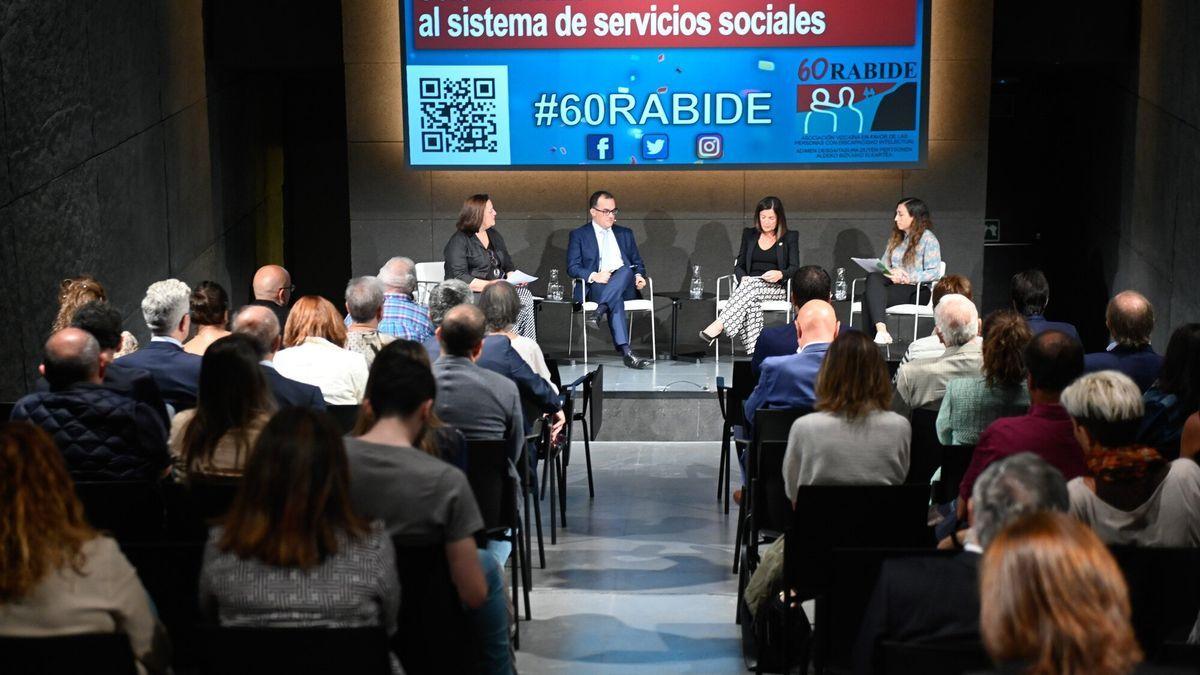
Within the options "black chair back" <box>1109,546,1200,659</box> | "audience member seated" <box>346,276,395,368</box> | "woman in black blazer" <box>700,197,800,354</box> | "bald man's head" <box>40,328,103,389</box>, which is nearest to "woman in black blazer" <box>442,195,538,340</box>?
"woman in black blazer" <box>700,197,800,354</box>

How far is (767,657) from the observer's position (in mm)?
4367

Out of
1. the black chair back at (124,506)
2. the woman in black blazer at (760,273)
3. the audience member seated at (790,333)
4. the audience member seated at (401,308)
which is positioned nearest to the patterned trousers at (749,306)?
the woman in black blazer at (760,273)

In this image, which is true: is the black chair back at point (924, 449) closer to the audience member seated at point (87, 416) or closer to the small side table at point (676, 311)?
the audience member seated at point (87, 416)

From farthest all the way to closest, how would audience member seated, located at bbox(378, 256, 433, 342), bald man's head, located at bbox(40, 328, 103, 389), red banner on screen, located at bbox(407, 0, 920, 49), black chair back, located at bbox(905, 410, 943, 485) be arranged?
red banner on screen, located at bbox(407, 0, 920, 49) → audience member seated, located at bbox(378, 256, 433, 342) → black chair back, located at bbox(905, 410, 943, 485) → bald man's head, located at bbox(40, 328, 103, 389)

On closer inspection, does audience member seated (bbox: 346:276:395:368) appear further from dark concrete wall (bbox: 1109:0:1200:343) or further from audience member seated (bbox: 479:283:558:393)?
dark concrete wall (bbox: 1109:0:1200:343)

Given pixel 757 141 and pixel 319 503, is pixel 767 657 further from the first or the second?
pixel 757 141

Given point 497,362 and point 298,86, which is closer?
point 497,362

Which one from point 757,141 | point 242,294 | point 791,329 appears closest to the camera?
point 791,329

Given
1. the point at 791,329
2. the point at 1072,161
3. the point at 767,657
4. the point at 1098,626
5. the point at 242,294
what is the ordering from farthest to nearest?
1. the point at 1072,161
2. the point at 242,294
3. the point at 791,329
4. the point at 767,657
5. the point at 1098,626

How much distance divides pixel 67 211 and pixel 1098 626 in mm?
5725

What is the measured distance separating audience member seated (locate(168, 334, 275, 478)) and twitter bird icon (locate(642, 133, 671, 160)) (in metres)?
6.19

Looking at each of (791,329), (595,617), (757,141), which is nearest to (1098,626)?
(595,617)

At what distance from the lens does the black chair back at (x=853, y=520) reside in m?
3.80

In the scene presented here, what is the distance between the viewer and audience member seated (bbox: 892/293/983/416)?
17.0 ft
